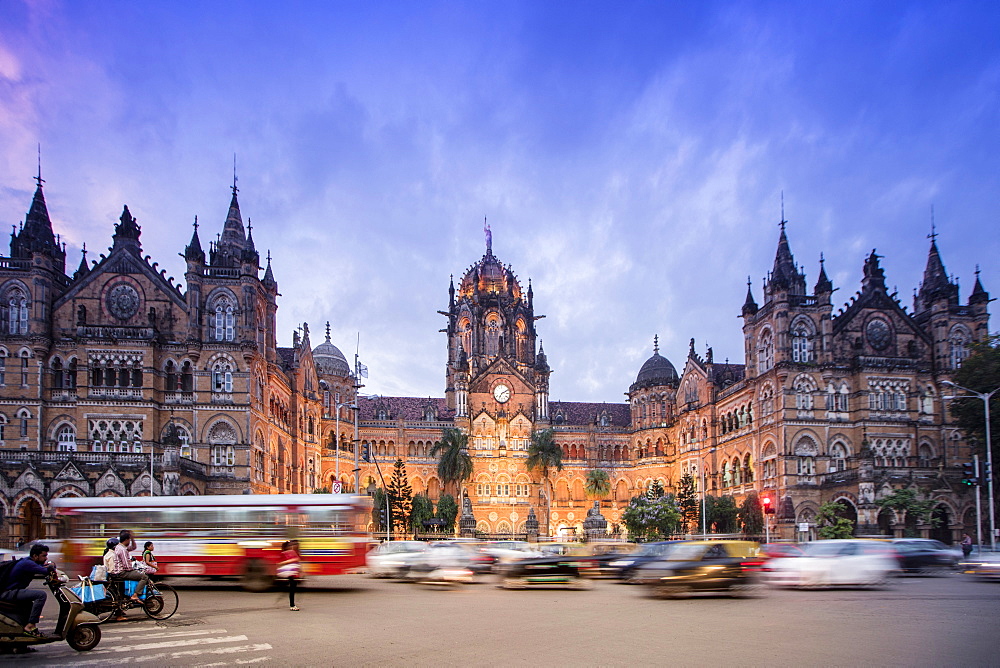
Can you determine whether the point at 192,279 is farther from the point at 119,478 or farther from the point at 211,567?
the point at 211,567

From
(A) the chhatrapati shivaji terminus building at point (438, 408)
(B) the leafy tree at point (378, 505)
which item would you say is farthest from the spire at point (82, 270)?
(B) the leafy tree at point (378, 505)

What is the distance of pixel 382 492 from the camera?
80.3 meters

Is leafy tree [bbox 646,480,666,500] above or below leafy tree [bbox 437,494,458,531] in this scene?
above

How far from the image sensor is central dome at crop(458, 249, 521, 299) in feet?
364

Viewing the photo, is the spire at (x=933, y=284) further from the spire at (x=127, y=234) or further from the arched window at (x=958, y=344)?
the spire at (x=127, y=234)

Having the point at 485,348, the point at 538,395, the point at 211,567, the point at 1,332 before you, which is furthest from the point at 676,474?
the point at 211,567

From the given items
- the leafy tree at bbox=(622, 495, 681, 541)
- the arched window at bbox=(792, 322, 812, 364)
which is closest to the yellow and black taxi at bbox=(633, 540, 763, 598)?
the leafy tree at bbox=(622, 495, 681, 541)

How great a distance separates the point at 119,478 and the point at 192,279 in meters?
17.0

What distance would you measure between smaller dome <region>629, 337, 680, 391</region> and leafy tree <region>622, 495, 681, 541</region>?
Answer: 76.6 feet

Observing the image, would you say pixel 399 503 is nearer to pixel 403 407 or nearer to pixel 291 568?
pixel 403 407

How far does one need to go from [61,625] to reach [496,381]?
277 feet

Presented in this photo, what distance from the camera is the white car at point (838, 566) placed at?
26.6m

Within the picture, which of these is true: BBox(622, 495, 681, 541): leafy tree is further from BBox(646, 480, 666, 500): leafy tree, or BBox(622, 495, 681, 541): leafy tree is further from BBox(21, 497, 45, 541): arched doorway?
BBox(21, 497, 45, 541): arched doorway

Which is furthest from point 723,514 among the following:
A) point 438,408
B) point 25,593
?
point 25,593
